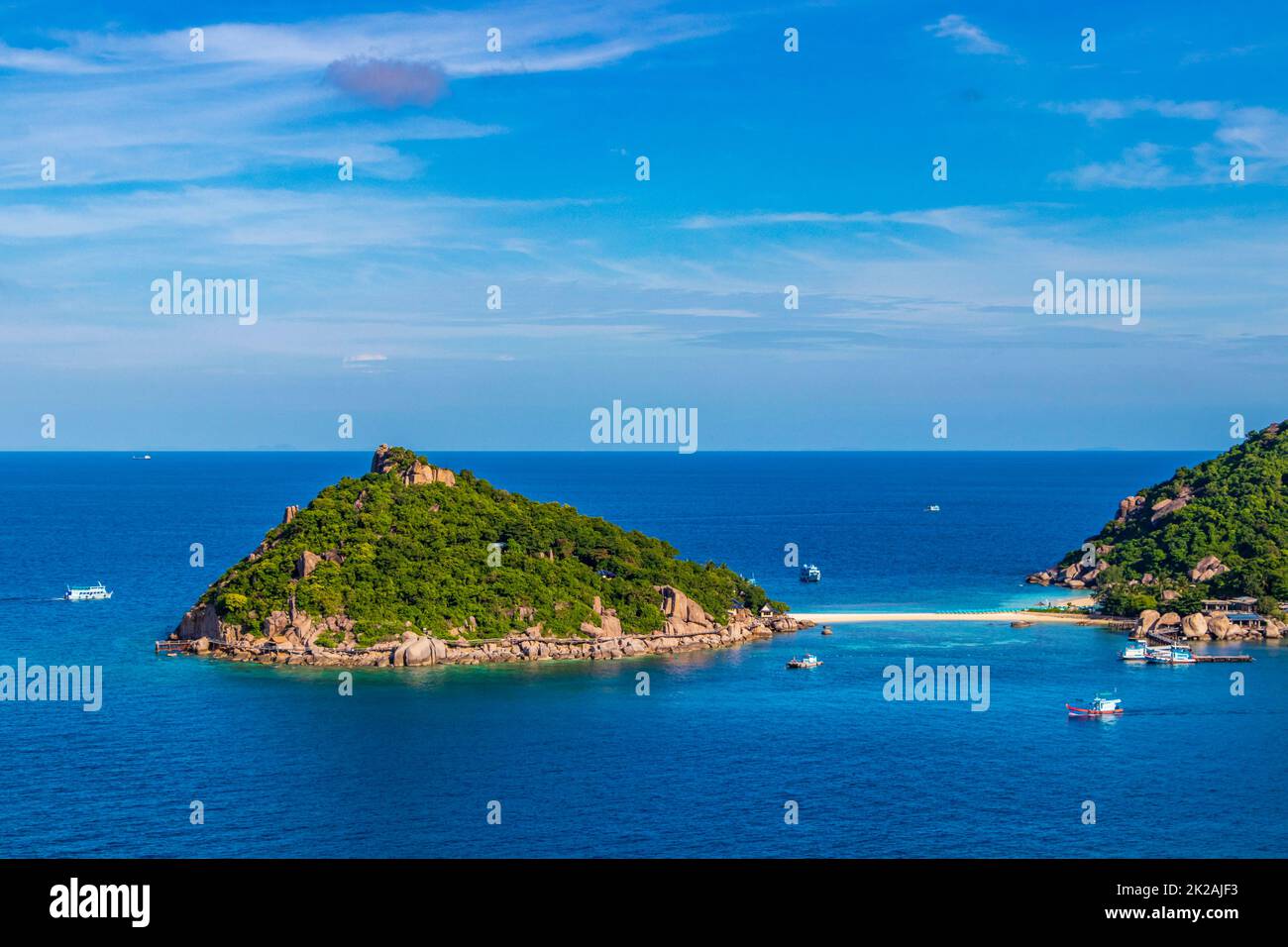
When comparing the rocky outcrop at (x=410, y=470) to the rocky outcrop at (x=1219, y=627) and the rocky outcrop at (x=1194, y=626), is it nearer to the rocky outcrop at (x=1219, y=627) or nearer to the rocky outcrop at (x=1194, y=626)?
the rocky outcrop at (x=1194, y=626)

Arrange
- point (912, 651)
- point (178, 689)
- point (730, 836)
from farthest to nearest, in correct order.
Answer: point (912, 651) < point (178, 689) < point (730, 836)

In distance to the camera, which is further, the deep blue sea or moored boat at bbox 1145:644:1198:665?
moored boat at bbox 1145:644:1198:665

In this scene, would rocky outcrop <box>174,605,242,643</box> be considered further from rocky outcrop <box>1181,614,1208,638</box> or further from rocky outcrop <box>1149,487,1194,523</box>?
rocky outcrop <box>1149,487,1194,523</box>

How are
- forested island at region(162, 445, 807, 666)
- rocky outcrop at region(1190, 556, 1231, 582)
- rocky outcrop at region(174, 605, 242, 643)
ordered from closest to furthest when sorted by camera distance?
forested island at region(162, 445, 807, 666)
rocky outcrop at region(174, 605, 242, 643)
rocky outcrop at region(1190, 556, 1231, 582)

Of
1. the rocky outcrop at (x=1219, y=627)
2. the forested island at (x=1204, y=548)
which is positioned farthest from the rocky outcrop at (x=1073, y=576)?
the rocky outcrop at (x=1219, y=627)

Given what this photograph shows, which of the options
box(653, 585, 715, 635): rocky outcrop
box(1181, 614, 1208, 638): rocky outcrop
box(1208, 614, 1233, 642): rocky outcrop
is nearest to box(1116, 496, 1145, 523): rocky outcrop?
box(1208, 614, 1233, 642): rocky outcrop
